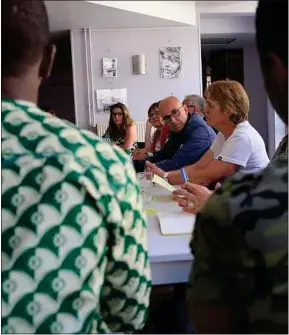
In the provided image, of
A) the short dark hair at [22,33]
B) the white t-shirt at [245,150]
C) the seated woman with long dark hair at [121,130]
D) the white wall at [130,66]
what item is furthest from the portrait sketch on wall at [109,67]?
the short dark hair at [22,33]

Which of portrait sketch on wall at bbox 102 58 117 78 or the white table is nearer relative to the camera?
the white table

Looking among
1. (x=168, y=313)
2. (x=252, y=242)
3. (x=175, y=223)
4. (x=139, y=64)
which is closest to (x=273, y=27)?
(x=252, y=242)

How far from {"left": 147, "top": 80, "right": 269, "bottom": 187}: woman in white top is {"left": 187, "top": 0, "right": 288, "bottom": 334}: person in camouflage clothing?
0.96 m

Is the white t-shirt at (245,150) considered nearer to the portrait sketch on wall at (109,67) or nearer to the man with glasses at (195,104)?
the man with glasses at (195,104)

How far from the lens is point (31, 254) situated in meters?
0.44

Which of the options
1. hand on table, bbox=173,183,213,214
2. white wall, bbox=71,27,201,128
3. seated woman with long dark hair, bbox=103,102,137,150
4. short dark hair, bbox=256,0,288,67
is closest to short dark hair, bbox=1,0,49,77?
short dark hair, bbox=256,0,288,67

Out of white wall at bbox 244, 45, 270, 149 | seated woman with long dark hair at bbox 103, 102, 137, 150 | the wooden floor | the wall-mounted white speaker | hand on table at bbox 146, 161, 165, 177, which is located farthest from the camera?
the wall-mounted white speaker

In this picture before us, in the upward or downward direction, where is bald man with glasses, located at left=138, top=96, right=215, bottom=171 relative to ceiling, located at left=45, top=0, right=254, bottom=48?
downward

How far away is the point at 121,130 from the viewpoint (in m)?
3.21

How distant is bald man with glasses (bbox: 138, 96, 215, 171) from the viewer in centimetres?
201

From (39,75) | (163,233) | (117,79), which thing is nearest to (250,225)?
(39,75)

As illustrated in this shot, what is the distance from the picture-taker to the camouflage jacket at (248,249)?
0.42 m

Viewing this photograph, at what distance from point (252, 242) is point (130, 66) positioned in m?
4.06

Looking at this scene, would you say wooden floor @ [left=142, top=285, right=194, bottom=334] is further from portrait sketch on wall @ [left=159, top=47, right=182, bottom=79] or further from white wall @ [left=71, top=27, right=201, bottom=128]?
portrait sketch on wall @ [left=159, top=47, right=182, bottom=79]
